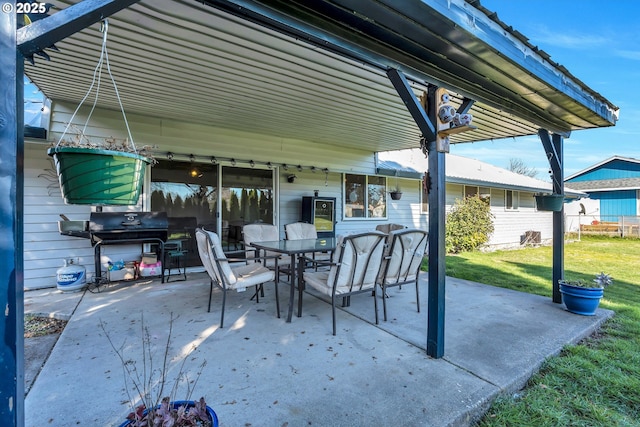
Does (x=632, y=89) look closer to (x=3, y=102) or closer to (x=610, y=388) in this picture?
(x=610, y=388)

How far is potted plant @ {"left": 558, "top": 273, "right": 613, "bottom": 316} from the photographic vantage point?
3.58 meters

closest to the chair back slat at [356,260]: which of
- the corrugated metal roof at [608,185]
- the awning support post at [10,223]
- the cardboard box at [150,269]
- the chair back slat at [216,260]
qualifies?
the chair back slat at [216,260]

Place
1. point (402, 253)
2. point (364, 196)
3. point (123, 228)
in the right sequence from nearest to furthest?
point (402, 253) < point (123, 228) < point (364, 196)

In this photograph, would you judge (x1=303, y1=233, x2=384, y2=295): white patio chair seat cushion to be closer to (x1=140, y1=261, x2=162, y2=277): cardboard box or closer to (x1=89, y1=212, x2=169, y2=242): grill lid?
(x1=89, y1=212, x2=169, y2=242): grill lid

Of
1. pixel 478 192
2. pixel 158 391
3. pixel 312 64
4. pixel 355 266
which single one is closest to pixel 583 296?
pixel 355 266

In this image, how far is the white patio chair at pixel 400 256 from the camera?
3.51 metres

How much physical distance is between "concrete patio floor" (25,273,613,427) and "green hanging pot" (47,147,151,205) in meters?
1.35

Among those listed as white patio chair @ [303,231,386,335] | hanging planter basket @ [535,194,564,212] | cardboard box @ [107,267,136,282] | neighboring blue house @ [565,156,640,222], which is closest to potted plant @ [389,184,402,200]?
hanging planter basket @ [535,194,564,212]

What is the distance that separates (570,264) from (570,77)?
6590 millimetres

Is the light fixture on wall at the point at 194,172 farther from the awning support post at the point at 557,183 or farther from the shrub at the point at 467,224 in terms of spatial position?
the shrub at the point at 467,224

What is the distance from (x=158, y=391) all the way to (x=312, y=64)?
3177 mm

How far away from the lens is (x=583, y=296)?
3.61 m

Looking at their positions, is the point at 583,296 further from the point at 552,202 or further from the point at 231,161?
the point at 231,161

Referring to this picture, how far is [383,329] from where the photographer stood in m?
3.17
